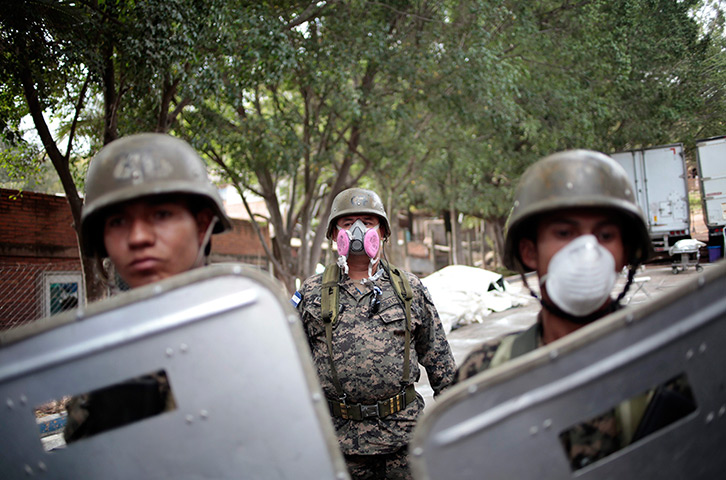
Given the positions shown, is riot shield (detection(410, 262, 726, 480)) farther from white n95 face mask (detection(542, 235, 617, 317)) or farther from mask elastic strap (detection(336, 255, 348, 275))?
mask elastic strap (detection(336, 255, 348, 275))

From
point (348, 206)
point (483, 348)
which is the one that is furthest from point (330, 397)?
point (483, 348)

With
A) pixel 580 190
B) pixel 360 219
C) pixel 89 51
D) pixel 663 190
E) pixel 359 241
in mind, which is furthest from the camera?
pixel 663 190

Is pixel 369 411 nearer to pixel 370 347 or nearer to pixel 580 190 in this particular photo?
pixel 370 347

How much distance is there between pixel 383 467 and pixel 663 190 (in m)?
11.1

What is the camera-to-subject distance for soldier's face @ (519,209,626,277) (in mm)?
1479

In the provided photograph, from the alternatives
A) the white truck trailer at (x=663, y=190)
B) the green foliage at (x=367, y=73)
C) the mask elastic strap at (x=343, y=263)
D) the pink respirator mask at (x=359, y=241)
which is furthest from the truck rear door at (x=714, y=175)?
the white truck trailer at (x=663, y=190)

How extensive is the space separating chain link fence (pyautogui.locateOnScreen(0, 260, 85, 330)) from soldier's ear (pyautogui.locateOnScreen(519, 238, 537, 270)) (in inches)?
333

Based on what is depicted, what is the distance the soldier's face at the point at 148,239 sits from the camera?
1.49 metres

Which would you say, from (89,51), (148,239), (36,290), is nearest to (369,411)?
(148,239)

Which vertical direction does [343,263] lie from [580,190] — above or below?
below

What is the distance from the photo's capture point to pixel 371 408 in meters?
2.87

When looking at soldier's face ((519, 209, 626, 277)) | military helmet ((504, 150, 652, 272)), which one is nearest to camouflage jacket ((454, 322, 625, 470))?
soldier's face ((519, 209, 626, 277))

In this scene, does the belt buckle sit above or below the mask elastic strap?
below

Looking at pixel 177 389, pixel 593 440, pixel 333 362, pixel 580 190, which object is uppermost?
pixel 580 190
